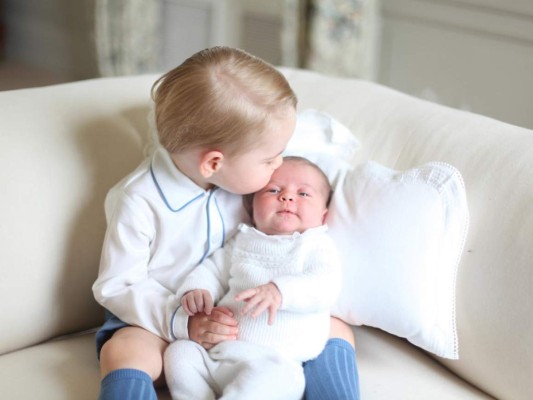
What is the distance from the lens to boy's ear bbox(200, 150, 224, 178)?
52.0 inches

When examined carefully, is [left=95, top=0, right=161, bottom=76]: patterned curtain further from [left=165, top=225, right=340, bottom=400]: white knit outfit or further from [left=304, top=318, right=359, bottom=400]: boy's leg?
[left=304, top=318, right=359, bottom=400]: boy's leg

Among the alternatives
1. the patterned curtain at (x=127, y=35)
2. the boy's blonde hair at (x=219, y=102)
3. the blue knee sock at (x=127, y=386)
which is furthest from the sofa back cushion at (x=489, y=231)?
the patterned curtain at (x=127, y=35)

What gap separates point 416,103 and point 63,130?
72 centimetres

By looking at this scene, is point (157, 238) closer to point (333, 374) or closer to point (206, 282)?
point (206, 282)

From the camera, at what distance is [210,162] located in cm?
134

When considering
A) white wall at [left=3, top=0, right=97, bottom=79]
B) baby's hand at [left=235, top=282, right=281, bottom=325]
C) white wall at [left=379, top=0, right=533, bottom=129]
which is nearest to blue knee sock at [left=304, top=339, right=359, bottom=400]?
baby's hand at [left=235, top=282, right=281, bottom=325]

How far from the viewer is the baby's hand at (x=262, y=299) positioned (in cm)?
123

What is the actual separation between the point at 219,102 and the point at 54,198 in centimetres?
40

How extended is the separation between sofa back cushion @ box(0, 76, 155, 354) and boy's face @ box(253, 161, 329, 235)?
0.33 meters

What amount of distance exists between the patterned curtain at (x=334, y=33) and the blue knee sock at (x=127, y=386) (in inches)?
73.8

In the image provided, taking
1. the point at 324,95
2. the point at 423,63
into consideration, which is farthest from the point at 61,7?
the point at 324,95

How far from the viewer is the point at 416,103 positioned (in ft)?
5.37

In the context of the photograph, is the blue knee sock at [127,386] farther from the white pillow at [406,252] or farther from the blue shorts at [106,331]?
the white pillow at [406,252]

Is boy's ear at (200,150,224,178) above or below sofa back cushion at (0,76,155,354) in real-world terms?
above
